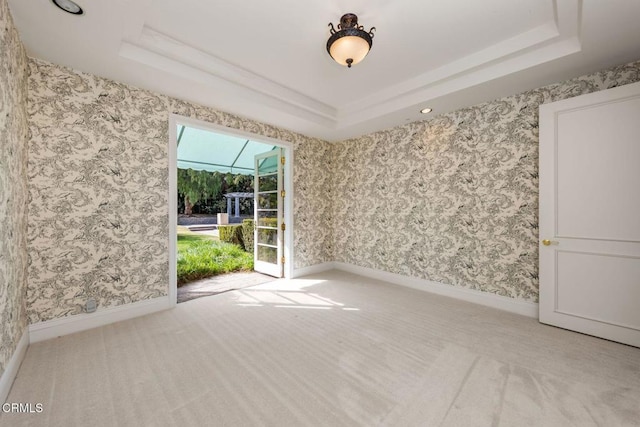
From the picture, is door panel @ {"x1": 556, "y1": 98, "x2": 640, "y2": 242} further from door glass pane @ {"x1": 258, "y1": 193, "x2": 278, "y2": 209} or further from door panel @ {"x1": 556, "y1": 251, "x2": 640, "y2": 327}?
door glass pane @ {"x1": 258, "y1": 193, "x2": 278, "y2": 209}

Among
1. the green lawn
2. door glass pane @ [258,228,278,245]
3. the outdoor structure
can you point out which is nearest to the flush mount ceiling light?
door glass pane @ [258,228,278,245]

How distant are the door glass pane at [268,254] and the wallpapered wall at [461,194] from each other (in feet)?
4.82

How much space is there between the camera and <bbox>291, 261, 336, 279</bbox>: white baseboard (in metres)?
4.41

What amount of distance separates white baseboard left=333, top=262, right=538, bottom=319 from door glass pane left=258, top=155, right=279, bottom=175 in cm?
234

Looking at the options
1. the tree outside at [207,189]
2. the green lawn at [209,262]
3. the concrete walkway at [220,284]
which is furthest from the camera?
the tree outside at [207,189]

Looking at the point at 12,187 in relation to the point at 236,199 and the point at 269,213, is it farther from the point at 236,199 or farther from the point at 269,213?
the point at 236,199

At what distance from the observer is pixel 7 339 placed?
5.48 feet

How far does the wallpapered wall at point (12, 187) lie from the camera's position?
1.59 meters

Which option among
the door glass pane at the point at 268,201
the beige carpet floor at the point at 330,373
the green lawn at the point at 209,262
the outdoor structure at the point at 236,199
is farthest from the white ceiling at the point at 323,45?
the outdoor structure at the point at 236,199

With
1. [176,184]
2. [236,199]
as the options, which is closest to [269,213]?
[176,184]

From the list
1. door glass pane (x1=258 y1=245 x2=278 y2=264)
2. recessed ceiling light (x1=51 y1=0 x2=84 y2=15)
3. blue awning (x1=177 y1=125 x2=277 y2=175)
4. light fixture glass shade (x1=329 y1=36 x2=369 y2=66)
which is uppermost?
recessed ceiling light (x1=51 y1=0 x2=84 y2=15)

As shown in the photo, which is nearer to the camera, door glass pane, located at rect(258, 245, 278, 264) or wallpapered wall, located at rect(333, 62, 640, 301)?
wallpapered wall, located at rect(333, 62, 640, 301)

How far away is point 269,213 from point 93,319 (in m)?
2.70

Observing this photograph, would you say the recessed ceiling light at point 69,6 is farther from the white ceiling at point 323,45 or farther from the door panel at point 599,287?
the door panel at point 599,287
